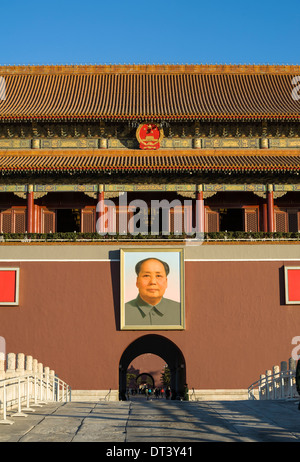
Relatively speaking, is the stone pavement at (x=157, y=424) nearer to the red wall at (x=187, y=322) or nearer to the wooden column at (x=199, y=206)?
the red wall at (x=187, y=322)

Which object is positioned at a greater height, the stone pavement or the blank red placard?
the blank red placard

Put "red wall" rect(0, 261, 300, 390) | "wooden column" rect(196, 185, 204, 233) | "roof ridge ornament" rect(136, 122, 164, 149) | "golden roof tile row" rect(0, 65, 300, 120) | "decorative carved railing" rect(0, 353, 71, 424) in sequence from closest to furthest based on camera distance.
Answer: "decorative carved railing" rect(0, 353, 71, 424)
"red wall" rect(0, 261, 300, 390)
"wooden column" rect(196, 185, 204, 233)
"golden roof tile row" rect(0, 65, 300, 120)
"roof ridge ornament" rect(136, 122, 164, 149)

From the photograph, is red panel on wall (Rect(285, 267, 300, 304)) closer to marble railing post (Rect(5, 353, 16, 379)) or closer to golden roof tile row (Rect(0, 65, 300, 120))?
golden roof tile row (Rect(0, 65, 300, 120))

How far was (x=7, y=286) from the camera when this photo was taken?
1054 inches

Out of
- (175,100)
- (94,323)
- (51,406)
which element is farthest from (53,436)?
(175,100)

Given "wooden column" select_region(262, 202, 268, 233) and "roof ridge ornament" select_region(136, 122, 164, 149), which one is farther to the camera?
"roof ridge ornament" select_region(136, 122, 164, 149)

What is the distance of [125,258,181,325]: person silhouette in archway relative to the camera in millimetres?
26469

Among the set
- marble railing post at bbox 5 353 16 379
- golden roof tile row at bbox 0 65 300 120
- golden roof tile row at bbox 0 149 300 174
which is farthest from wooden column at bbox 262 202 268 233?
marble railing post at bbox 5 353 16 379

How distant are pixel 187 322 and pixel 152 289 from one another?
6.01 feet

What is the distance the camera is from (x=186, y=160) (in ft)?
97.8

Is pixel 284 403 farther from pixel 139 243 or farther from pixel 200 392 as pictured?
pixel 139 243

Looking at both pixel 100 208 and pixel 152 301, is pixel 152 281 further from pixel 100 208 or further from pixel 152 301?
pixel 100 208

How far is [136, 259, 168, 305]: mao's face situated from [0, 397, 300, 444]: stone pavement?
31.4 ft

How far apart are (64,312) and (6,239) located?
390cm
